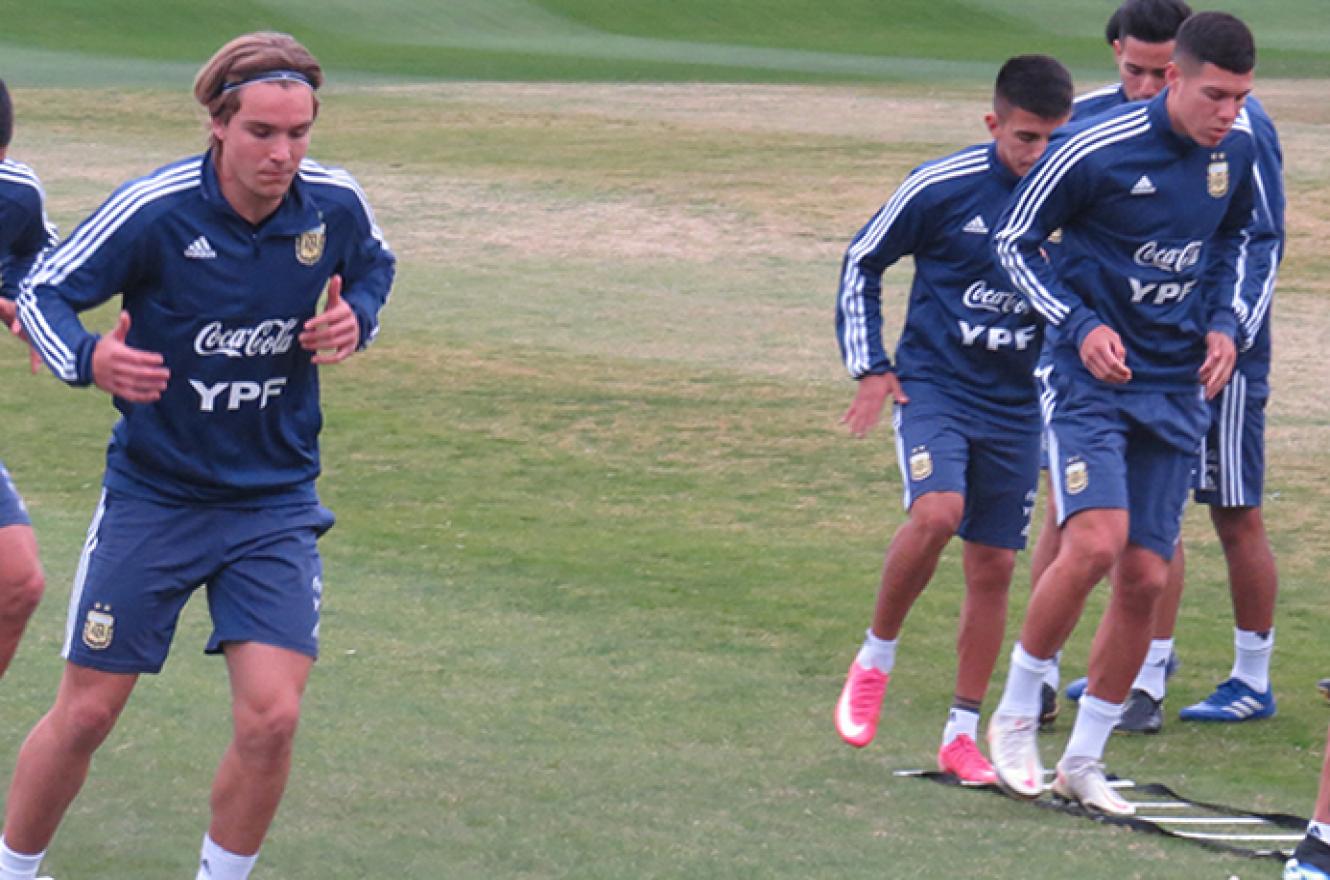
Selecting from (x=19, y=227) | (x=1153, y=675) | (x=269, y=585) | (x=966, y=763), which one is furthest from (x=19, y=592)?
(x=1153, y=675)

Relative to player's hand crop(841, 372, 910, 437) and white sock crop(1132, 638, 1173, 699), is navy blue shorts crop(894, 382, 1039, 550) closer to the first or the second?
player's hand crop(841, 372, 910, 437)

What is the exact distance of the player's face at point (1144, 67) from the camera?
25.9 ft

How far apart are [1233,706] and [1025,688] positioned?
1.33m

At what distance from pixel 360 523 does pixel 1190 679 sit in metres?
4.05

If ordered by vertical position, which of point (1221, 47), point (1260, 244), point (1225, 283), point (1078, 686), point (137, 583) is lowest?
point (1078, 686)

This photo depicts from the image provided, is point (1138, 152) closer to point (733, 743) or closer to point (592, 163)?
point (733, 743)

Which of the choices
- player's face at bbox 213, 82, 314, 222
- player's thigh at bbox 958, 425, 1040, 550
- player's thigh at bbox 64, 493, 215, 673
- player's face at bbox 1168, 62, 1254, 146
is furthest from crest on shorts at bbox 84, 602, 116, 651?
player's face at bbox 1168, 62, 1254, 146

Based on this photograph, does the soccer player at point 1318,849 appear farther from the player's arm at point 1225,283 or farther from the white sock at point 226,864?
the white sock at point 226,864

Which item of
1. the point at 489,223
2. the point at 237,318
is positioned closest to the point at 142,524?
the point at 237,318

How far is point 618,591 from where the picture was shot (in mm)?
9531

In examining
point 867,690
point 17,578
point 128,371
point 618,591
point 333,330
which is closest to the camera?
point 128,371

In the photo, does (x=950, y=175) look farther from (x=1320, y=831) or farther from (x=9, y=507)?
(x=9, y=507)

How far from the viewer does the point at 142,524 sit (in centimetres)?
542

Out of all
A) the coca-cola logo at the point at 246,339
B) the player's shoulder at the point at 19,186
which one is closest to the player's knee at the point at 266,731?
the coca-cola logo at the point at 246,339
